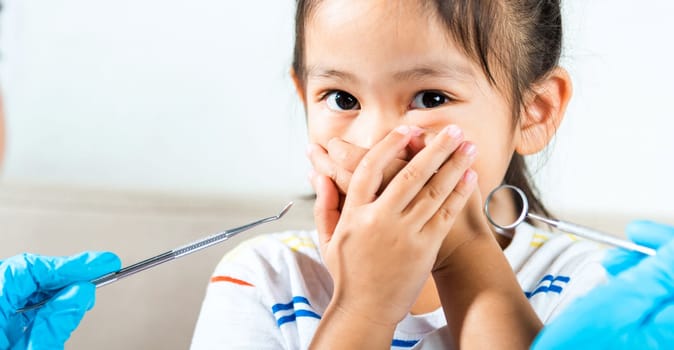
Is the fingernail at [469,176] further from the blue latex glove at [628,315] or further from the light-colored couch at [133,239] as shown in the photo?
the light-colored couch at [133,239]

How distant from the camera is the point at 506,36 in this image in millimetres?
1032

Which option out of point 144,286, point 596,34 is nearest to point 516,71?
point 596,34

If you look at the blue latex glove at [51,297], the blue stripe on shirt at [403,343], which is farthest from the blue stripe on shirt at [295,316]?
the blue latex glove at [51,297]

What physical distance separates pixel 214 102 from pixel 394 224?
2.93 feet

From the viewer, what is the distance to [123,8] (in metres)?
1.74

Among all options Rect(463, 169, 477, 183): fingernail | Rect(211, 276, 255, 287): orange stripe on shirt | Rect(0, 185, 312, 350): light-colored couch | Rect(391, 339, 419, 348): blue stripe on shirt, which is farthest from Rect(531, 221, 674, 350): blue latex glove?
Rect(0, 185, 312, 350): light-colored couch

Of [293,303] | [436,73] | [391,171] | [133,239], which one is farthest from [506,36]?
[133,239]

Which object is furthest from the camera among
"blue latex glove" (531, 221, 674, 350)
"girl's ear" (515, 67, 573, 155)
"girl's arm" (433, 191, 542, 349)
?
"girl's ear" (515, 67, 573, 155)

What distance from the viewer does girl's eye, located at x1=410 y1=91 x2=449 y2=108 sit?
97 centimetres

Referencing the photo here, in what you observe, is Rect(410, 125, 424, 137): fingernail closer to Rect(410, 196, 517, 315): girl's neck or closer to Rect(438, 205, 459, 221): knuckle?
Rect(438, 205, 459, 221): knuckle

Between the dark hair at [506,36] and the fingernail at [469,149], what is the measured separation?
13cm

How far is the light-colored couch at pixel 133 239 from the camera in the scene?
1.45 metres

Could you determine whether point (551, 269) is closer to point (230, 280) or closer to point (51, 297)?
point (230, 280)

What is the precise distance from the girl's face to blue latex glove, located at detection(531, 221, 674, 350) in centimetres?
29
